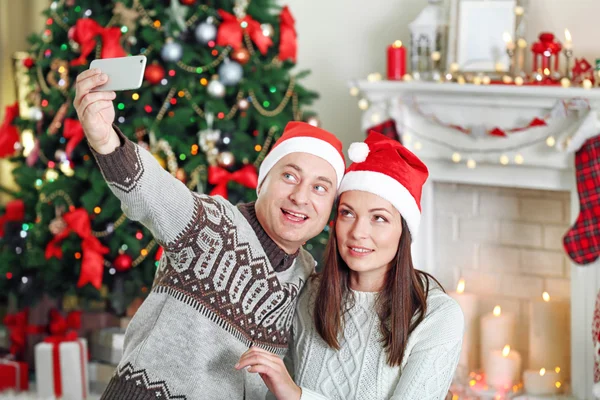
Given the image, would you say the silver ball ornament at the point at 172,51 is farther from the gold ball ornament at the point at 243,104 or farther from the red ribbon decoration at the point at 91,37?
the gold ball ornament at the point at 243,104

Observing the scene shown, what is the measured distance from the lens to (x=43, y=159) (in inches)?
151

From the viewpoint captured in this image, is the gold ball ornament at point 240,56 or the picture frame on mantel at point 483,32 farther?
the gold ball ornament at point 240,56

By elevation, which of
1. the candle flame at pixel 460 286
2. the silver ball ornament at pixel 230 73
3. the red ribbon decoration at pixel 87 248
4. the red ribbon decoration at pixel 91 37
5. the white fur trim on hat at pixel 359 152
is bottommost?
the candle flame at pixel 460 286

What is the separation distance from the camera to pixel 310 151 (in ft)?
6.50

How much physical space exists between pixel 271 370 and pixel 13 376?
98.0 inches

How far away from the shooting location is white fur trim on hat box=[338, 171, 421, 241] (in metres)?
1.91

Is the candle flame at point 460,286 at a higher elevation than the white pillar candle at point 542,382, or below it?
higher

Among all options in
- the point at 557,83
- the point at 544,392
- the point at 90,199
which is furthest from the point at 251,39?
the point at 544,392

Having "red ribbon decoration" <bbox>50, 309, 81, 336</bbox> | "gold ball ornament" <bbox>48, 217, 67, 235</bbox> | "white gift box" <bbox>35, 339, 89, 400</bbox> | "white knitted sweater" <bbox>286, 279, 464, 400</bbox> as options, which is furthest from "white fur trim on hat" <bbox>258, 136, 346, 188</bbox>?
"red ribbon decoration" <bbox>50, 309, 81, 336</bbox>

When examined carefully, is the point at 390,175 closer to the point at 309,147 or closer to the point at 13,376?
the point at 309,147

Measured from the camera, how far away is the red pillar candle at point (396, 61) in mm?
3504

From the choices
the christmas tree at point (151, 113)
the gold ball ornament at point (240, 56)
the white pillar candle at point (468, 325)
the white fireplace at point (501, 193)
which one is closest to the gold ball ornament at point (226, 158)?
the christmas tree at point (151, 113)

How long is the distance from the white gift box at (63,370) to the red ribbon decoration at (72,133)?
822 millimetres

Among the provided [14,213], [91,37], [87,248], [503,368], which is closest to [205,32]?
[91,37]
